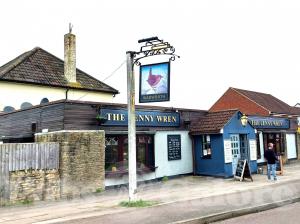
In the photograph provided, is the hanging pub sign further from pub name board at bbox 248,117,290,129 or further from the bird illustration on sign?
pub name board at bbox 248,117,290,129

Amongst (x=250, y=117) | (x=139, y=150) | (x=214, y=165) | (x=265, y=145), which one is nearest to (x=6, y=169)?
(x=139, y=150)

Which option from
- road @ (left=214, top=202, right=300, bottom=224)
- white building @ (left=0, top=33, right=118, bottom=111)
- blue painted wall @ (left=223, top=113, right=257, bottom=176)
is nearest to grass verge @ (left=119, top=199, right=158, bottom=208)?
road @ (left=214, top=202, right=300, bottom=224)

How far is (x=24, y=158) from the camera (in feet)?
41.1

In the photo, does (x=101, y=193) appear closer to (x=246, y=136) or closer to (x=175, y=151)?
(x=175, y=151)

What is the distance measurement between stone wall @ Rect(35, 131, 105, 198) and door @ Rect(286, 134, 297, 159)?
1779cm

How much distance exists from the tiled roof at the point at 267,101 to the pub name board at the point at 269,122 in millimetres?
12252

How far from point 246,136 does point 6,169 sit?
12.6 meters

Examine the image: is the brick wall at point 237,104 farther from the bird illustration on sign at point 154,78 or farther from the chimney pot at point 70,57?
the bird illustration on sign at point 154,78

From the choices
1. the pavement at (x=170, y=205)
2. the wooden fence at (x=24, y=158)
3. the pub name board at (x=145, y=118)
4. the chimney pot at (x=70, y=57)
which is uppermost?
the chimney pot at (x=70, y=57)

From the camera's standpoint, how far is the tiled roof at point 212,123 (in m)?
18.3

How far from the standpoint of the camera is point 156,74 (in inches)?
486

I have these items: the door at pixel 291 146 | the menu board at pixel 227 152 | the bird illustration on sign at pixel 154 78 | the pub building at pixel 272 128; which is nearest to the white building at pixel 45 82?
the pub building at pixel 272 128

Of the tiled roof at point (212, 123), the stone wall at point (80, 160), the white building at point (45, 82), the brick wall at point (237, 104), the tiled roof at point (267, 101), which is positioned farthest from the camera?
the tiled roof at point (267, 101)

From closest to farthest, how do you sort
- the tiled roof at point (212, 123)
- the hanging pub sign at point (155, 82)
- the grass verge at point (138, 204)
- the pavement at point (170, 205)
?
the pavement at point (170, 205) → the grass verge at point (138, 204) → the hanging pub sign at point (155, 82) → the tiled roof at point (212, 123)
